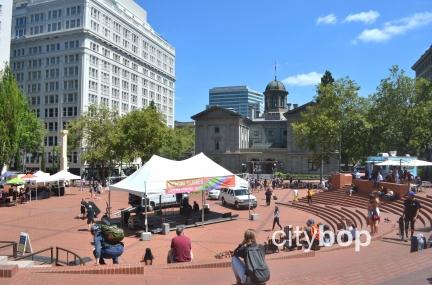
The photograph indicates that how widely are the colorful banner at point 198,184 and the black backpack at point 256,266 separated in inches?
590

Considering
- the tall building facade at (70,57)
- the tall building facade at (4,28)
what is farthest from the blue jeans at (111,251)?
the tall building facade at (70,57)

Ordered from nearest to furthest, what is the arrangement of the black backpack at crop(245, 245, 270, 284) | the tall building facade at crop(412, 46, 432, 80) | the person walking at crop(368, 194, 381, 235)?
the black backpack at crop(245, 245, 270, 284), the person walking at crop(368, 194, 381, 235), the tall building facade at crop(412, 46, 432, 80)

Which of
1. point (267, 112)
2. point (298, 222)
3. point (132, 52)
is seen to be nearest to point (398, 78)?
point (298, 222)

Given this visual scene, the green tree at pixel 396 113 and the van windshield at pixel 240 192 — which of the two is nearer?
the van windshield at pixel 240 192

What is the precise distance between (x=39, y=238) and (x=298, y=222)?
47.6ft

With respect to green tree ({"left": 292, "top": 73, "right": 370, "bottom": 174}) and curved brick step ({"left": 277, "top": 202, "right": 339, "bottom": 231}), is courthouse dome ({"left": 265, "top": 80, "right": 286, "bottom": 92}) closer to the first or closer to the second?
green tree ({"left": 292, "top": 73, "right": 370, "bottom": 174})

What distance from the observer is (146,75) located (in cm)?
11788

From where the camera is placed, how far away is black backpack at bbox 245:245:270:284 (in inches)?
304

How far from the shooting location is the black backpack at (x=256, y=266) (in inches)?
304

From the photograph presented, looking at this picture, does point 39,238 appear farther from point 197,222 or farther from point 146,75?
point 146,75

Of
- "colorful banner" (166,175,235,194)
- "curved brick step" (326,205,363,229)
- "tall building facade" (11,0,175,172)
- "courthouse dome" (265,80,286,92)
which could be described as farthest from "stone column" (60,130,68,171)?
"courthouse dome" (265,80,286,92)

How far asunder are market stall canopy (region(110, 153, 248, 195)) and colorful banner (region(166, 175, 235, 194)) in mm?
176

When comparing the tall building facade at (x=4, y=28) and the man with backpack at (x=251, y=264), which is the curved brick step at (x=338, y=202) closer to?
the man with backpack at (x=251, y=264)

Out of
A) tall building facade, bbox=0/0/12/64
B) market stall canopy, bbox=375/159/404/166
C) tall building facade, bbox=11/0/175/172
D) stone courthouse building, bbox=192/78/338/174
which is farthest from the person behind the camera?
stone courthouse building, bbox=192/78/338/174
